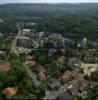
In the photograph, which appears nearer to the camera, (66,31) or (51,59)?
(51,59)

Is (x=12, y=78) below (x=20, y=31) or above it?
above

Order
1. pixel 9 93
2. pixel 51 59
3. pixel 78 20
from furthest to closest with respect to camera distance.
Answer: pixel 78 20, pixel 51 59, pixel 9 93

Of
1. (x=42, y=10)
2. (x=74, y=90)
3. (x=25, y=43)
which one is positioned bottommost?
(x=42, y=10)

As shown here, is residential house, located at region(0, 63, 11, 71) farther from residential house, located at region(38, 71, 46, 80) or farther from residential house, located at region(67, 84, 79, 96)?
residential house, located at region(67, 84, 79, 96)

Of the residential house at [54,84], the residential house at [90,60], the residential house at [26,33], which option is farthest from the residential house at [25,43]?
the residential house at [54,84]

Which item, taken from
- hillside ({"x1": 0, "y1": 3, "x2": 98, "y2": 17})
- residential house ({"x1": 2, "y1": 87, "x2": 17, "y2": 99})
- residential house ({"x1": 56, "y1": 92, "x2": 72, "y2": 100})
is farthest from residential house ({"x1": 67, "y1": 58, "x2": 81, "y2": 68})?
hillside ({"x1": 0, "y1": 3, "x2": 98, "y2": 17})

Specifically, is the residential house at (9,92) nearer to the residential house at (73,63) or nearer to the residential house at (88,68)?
the residential house at (88,68)

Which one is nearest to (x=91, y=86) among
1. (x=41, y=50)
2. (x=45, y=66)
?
(x=45, y=66)

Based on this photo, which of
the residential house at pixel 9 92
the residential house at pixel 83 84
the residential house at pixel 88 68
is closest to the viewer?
the residential house at pixel 9 92

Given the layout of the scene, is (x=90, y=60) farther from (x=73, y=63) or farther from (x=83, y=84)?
(x=83, y=84)

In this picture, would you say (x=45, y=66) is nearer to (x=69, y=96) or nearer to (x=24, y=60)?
(x=24, y=60)

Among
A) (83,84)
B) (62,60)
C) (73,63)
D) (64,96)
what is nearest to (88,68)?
(73,63)
